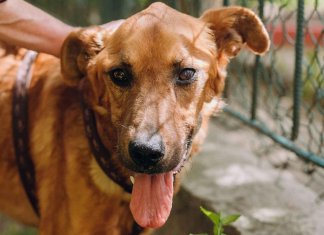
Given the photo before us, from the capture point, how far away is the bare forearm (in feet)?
10.6

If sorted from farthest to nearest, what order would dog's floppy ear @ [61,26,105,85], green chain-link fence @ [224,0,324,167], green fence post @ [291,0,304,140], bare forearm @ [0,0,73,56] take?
green chain-link fence @ [224,0,324,167] < green fence post @ [291,0,304,140] < bare forearm @ [0,0,73,56] < dog's floppy ear @ [61,26,105,85]

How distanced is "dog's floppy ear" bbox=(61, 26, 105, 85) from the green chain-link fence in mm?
1250

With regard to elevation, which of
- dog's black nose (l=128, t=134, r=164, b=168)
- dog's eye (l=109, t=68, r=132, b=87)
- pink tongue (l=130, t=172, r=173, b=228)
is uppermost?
dog's eye (l=109, t=68, r=132, b=87)

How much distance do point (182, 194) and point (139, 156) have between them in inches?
52.2

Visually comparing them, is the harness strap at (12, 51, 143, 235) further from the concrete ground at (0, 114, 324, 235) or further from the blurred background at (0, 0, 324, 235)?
the blurred background at (0, 0, 324, 235)

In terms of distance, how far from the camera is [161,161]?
2.61m

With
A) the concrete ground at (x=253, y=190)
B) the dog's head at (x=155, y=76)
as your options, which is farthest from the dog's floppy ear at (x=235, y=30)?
the concrete ground at (x=253, y=190)

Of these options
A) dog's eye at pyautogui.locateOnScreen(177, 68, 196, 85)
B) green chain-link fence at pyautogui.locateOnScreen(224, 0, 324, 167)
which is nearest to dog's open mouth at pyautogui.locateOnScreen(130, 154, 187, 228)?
dog's eye at pyautogui.locateOnScreen(177, 68, 196, 85)

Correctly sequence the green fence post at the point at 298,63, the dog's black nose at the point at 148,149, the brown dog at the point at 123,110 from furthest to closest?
the green fence post at the point at 298,63
the brown dog at the point at 123,110
the dog's black nose at the point at 148,149

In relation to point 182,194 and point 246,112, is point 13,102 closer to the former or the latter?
point 182,194

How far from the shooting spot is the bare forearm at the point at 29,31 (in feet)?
10.6

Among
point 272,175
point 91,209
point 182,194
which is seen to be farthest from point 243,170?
point 91,209

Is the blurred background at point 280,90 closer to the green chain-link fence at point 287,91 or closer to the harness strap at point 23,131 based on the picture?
the green chain-link fence at point 287,91

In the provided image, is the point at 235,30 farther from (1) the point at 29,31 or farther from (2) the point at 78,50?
(1) the point at 29,31
